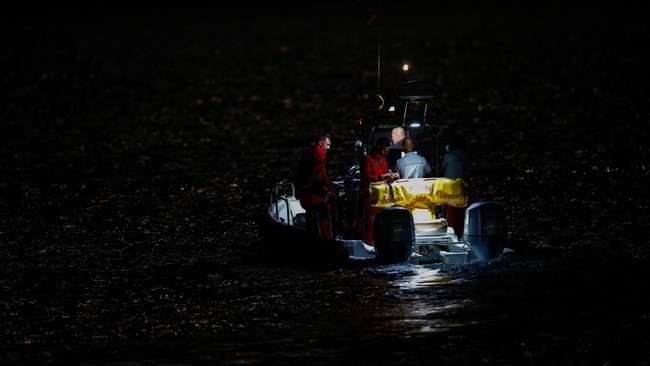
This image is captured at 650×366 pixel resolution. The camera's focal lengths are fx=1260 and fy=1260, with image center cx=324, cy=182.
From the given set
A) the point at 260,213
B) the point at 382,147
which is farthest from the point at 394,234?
the point at 260,213

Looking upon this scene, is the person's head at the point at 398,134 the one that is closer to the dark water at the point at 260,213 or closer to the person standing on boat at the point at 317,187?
the dark water at the point at 260,213

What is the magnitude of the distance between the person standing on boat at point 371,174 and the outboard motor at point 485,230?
5.33 ft

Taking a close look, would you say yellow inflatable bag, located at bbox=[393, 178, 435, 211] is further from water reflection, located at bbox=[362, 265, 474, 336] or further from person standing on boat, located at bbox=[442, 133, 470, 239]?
water reflection, located at bbox=[362, 265, 474, 336]

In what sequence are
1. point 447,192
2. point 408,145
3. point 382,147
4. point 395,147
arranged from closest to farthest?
point 447,192, point 382,147, point 408,145, point 395,147

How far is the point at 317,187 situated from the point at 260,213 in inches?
431

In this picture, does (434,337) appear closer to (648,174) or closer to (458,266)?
(458,266)

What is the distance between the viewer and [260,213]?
115ft

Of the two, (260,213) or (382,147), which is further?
(260,213)

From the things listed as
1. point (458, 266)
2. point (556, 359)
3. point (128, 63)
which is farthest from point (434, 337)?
point (128, 63)

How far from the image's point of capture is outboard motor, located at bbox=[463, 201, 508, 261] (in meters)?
23.0

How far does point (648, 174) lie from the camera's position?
39.8 meters

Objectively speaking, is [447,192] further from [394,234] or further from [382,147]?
[394,234]

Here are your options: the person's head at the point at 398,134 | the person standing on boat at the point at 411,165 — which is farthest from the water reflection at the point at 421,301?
the person's head at the point at 398,134

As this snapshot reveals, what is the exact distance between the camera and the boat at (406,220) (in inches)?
894
